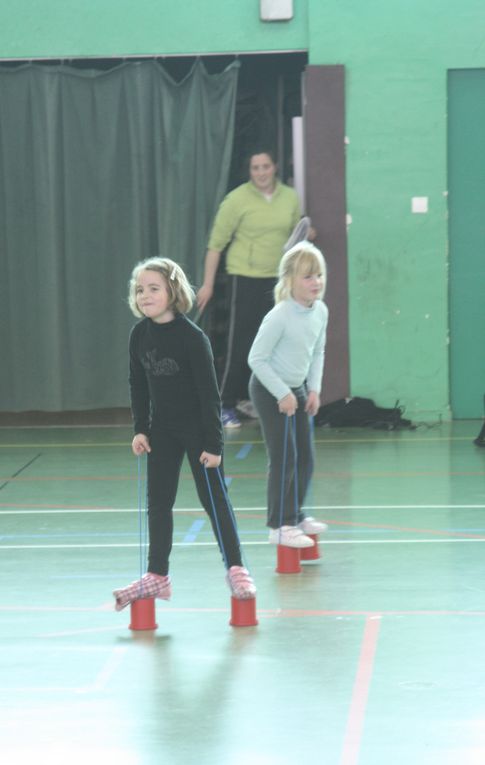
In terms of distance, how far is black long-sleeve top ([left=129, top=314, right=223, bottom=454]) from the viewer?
4582 mm

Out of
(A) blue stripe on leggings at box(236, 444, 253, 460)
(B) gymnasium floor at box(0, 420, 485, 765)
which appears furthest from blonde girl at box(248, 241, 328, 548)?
(A) blue stripe on leggings at box(236, 444, 253, 460)

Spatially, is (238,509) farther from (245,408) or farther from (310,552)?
(245,408)

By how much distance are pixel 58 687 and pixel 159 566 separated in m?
0.85

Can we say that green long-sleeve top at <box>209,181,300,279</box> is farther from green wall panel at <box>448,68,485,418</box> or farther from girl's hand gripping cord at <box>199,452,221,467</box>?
girl's hand gripping cord at <box>199,452,221,467</box>

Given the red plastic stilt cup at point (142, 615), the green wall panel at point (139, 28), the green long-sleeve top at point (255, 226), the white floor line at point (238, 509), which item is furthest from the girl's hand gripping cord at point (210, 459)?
the green wall panel at point (139, 28)

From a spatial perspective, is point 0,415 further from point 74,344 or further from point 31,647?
point 31,647

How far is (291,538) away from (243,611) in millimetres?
871

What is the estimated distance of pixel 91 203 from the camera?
10.4 m

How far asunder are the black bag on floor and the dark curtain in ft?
4.75

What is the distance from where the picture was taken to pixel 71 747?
3.42m

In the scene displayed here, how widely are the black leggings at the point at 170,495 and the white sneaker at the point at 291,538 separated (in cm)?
71

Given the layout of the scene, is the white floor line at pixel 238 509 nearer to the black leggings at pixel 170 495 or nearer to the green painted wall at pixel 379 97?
the black leggings at pixel 170 495

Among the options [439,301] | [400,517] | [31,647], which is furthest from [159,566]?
[439,301]

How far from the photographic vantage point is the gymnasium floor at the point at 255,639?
3453mm
